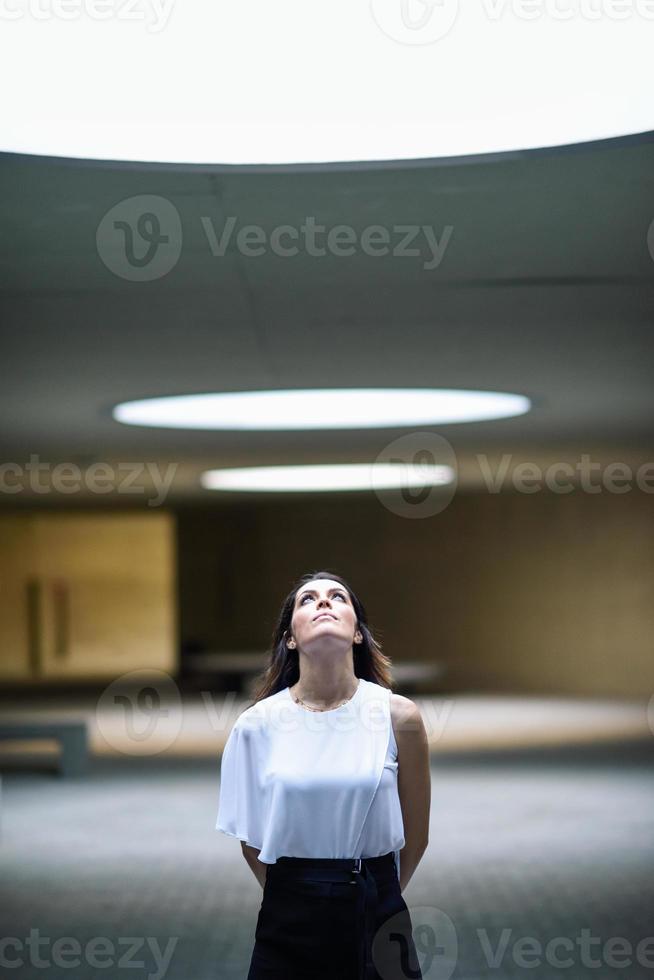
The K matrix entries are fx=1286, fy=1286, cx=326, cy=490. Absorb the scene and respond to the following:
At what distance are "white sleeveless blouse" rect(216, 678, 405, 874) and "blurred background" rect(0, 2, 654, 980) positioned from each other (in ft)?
9.88

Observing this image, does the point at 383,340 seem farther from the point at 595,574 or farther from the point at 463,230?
the point at 595,574

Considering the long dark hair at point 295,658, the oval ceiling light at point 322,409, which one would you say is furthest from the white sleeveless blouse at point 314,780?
the oval ceiling light at point 322,409

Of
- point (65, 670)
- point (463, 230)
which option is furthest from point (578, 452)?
point (65, 670)

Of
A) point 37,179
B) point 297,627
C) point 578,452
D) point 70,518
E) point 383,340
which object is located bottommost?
point 297,627

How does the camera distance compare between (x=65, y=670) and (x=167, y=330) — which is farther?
(x=65, y=670)

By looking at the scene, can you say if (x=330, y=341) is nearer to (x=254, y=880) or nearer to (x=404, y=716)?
(x=254, y=880)

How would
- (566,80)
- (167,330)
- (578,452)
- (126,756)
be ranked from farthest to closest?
(578,452) < (126,756) < (167,330) < (566,80)

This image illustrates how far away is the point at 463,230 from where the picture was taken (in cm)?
667

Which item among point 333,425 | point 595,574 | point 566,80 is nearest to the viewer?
point 566,80

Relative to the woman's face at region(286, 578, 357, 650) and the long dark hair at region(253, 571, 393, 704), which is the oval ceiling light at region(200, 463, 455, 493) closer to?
the long dark hair at region(253, 571, 393, 704)

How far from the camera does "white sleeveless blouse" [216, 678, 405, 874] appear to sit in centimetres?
318

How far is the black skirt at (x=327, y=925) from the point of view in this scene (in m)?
3.16

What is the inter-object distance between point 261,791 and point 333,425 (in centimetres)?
1112

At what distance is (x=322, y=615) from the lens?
10.9ft
